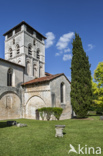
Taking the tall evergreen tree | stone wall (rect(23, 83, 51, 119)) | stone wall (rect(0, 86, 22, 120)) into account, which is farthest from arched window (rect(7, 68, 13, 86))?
the tall evergreen tree

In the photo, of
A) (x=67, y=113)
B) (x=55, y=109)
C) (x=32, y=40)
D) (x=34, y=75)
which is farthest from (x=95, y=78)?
(x=32, y=40)

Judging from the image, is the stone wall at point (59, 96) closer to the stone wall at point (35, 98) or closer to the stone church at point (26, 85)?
the stone church at point (26, 85)

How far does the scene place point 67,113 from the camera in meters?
18.3

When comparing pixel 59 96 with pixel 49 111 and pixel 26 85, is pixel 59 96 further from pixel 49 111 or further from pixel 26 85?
pixel 26 85

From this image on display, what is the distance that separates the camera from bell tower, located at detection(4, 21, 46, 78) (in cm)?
2189

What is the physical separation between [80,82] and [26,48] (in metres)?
12.3

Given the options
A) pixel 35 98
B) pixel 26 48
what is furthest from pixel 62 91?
pixel 26 48

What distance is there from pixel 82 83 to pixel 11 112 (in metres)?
11.2

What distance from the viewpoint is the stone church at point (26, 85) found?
16252mm

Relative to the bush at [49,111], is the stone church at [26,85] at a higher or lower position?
higher

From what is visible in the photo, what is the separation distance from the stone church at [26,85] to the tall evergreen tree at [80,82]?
2.06 m

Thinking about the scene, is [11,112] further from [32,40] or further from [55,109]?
[32,40]

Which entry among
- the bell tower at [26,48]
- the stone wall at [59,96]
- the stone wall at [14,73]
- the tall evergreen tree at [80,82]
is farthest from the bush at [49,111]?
the bell tower at [26,48]

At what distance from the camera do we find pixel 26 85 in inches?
739
